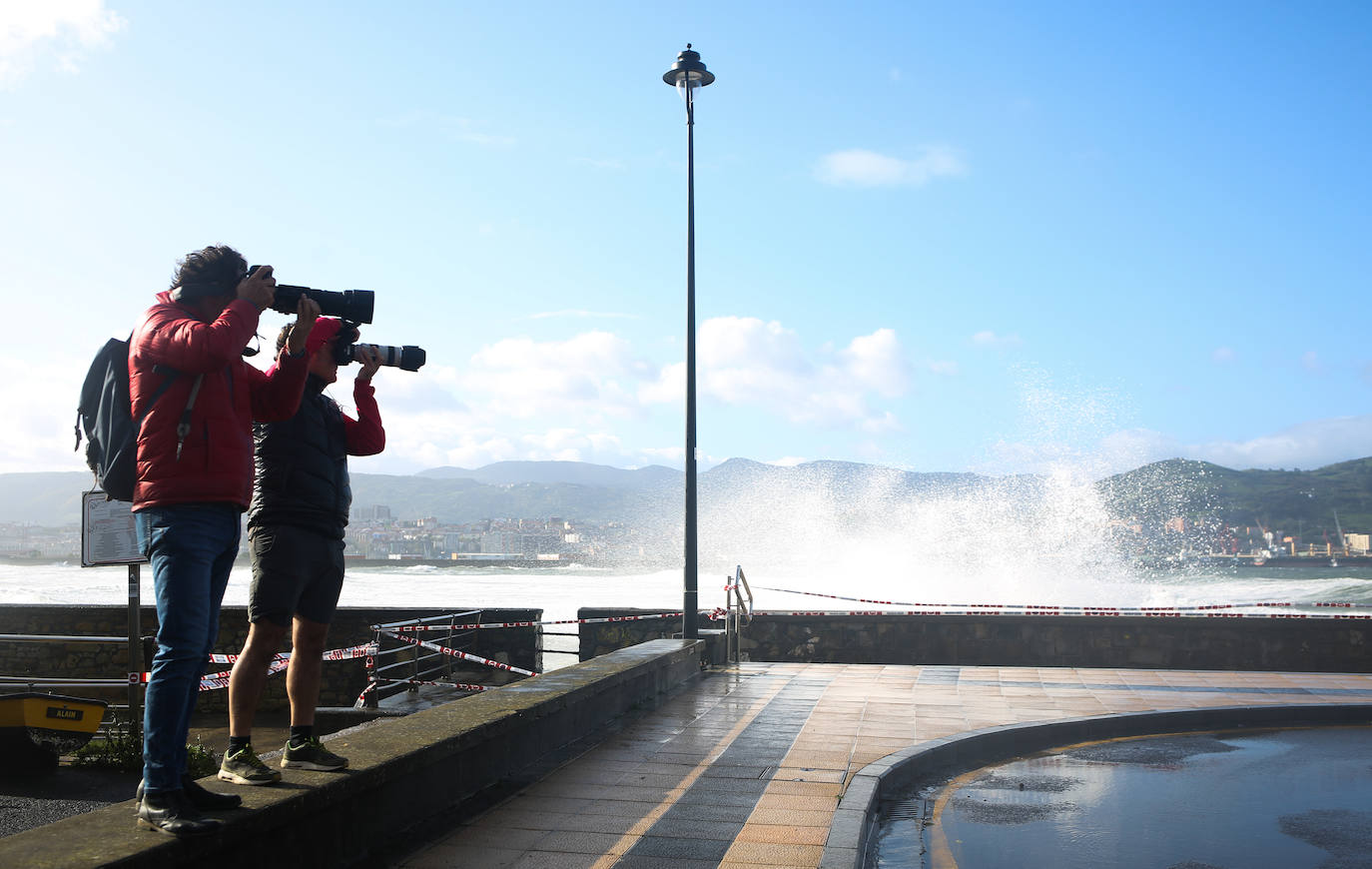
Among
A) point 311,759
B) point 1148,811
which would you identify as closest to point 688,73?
point 1148,811

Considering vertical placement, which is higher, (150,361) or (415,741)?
(150,361)

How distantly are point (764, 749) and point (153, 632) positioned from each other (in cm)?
1117

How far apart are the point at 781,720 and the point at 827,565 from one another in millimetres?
49849

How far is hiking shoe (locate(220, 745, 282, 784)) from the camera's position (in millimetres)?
3740

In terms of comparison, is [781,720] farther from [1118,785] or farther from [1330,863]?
[1330,863]

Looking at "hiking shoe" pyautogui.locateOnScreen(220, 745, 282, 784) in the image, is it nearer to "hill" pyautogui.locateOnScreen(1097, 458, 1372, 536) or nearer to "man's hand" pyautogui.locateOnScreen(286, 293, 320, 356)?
"man's hand" pyautogui.locateOnScreen(286, 293, 320, 356)

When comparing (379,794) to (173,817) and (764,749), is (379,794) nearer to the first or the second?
(173,817)

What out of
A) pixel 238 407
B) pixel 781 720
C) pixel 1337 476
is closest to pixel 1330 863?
pixel 781 720

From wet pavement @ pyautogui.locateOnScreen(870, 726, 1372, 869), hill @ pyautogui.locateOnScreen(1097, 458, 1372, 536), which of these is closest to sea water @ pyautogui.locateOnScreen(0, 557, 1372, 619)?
wet pavement @ pyautogui.locateOnScreen(870, 726, 1372, 869)

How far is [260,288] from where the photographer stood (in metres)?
3.47

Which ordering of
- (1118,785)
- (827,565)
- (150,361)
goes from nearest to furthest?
1. (150,361)
2. (1118,785)
3. (827,565)

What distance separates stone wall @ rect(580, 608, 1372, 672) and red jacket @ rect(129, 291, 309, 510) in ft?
40.0

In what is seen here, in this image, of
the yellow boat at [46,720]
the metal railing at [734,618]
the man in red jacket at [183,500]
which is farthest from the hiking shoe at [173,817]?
the metal railing at [734,618]

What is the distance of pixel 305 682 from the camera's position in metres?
4.24
